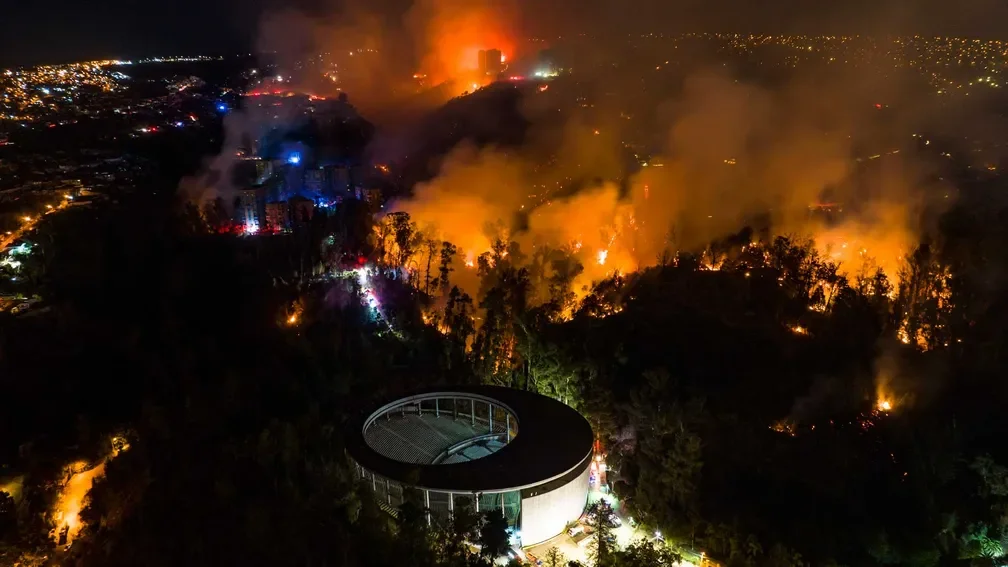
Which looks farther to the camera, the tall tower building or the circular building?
the tall tower building

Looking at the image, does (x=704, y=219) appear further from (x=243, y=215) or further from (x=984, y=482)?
(x=243, y=215)

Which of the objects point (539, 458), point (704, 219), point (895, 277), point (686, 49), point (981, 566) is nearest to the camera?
point (981, 566)

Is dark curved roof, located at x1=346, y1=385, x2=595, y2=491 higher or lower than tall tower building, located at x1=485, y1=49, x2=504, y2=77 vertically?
lower

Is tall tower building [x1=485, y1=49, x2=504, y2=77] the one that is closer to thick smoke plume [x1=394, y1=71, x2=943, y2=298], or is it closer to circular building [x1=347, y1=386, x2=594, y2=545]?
thick smoke plume [x1=394, y1=71, x2=943, y2=298]

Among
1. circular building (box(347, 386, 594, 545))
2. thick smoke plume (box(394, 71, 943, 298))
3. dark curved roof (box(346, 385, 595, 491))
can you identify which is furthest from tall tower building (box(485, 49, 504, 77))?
dark curved roof (box(346, 385, 595, 491))

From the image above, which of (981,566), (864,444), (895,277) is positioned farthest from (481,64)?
(981,566)

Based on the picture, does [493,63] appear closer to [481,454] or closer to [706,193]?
[706,193]
